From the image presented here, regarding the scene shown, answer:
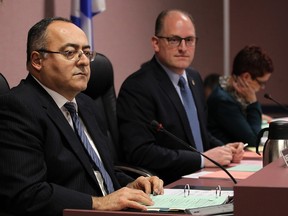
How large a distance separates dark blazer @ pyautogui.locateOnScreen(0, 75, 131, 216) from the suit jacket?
6.39 ft

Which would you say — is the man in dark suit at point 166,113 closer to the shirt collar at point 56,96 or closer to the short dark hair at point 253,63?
→ the short dark hair at point 253,63

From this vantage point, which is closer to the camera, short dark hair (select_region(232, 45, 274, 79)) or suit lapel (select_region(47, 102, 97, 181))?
suit lapel (select_region(47, 102, 97, 181))

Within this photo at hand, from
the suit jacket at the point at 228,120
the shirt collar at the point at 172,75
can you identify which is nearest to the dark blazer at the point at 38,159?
the shirt collar at the point at 172,75

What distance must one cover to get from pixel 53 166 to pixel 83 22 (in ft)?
5.97

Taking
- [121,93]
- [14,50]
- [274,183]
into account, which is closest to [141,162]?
[121,93]

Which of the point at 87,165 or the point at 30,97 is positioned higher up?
the point at 30,97

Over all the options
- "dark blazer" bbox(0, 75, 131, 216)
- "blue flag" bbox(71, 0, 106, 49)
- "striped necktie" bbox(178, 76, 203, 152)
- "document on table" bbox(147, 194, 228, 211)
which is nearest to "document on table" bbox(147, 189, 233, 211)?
"document on table" bbox(147, 194, 228, 211)

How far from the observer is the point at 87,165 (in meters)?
2.49

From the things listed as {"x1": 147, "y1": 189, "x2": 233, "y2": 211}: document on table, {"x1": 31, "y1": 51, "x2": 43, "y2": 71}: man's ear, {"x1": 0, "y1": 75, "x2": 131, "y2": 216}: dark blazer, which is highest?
{"x1": 31, "y1": 51, "x2": 43, "y2": 71}: man's ear

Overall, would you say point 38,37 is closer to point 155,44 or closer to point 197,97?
point 155,44

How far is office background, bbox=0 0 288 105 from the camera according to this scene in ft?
11.8

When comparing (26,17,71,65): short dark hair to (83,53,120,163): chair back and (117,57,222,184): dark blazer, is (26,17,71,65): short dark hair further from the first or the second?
(117,57,222,184): dark blazer

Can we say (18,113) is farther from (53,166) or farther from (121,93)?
(121,93)

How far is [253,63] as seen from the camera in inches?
176
